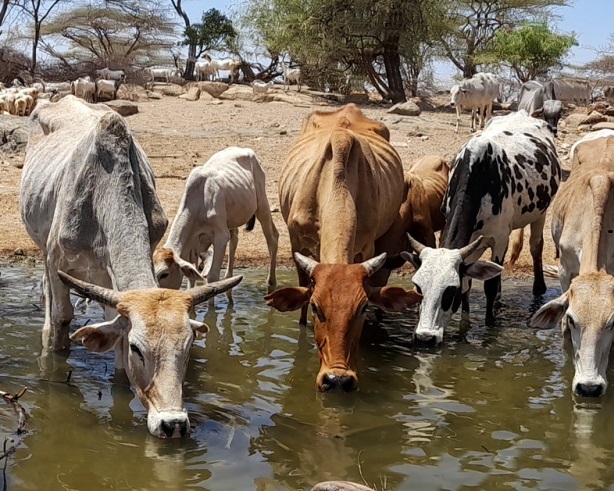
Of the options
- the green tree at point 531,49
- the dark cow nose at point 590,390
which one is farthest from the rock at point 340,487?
the green tree at point 531,49

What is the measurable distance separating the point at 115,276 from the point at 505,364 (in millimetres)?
3389

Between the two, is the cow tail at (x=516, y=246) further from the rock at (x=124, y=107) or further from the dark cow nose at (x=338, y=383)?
the rock at (x=124, y=107)

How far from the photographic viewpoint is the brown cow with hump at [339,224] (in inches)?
246

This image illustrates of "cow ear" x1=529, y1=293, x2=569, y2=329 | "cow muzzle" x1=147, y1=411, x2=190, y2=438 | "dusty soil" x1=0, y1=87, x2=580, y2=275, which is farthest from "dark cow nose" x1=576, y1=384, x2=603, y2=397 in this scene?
"dusty soil" x1=0, y1=87, x2=580, y2=275

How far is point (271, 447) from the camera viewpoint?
559cm

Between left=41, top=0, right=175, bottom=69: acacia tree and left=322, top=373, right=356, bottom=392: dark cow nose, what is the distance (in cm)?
3727

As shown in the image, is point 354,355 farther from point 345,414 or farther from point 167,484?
point 167,484

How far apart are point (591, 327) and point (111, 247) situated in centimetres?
330

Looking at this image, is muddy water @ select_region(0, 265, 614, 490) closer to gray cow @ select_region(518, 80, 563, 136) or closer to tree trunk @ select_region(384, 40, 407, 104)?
gray cow @ select_region(518, 80, 563, 136)

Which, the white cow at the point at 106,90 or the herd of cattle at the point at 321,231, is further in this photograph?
the white cow at the point at 106,90

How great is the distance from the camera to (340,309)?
6230 mm

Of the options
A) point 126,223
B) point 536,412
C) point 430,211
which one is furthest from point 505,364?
point 126,223

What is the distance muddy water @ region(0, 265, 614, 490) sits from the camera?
5184mm

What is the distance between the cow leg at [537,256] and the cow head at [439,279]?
9.75 ft
